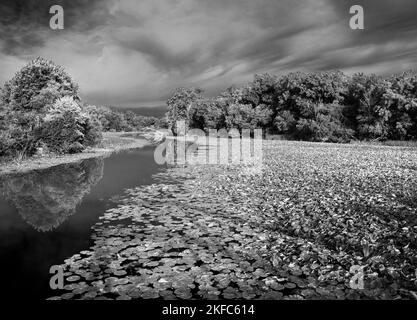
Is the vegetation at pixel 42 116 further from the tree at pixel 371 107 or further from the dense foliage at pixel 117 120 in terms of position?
the tree at pixel 371 107

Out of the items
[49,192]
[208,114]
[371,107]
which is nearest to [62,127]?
[49,192]

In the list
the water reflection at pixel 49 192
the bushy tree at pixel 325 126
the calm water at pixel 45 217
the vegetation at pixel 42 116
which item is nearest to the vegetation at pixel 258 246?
the calm water at pixel 45 217

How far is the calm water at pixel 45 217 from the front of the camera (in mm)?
6684

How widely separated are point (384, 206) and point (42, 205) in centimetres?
1218

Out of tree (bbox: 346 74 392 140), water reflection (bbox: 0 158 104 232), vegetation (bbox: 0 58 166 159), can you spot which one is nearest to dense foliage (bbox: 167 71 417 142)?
tree (bbox: 346 74 392 140)

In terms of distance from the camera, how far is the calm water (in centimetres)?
668

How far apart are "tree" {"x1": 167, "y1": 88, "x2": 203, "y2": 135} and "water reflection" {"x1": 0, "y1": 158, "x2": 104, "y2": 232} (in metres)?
89.8

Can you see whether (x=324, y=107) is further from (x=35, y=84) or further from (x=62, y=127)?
(x=35, y=84)

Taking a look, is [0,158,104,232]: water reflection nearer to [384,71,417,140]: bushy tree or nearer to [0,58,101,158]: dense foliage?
[0,58,101,158]: dense foliage

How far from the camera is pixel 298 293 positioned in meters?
5.60

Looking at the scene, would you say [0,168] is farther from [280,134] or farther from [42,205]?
[280,134]
